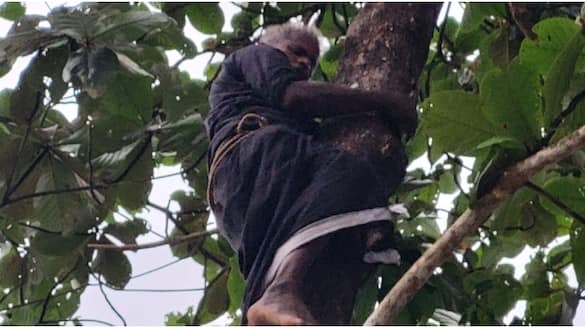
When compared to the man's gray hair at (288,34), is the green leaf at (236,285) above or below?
below

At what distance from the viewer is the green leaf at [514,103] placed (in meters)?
2.29

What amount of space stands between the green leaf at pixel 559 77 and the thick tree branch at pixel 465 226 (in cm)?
13

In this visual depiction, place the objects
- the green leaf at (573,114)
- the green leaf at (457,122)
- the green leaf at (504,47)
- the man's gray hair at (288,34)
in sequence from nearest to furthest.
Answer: the green leaf at (573,114) < the green leaf at (457,122) < the man's gray hair at (288,34) < the green leaf at (504,47)

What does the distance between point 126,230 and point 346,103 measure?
1.49 m

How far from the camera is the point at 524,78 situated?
2320 millimetres

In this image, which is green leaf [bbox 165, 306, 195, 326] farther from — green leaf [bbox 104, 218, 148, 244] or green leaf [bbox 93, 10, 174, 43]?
green leaf [bbox 93, 10, 174, 43]

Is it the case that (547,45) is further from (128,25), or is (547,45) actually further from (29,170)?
(29,170)

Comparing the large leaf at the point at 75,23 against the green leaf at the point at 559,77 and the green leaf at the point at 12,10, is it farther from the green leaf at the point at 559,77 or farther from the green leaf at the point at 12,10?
the green leaf at the point at 559,77

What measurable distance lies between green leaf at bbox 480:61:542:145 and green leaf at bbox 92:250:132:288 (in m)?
1.81

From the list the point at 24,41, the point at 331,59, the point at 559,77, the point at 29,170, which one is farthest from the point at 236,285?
the point at 559,77

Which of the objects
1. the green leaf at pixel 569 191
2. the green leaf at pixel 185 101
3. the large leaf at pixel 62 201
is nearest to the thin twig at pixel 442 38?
the green leaf at pixel 185 101

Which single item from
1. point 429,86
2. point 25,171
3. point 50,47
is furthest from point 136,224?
point 429,86

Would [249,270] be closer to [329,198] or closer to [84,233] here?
[329,198]

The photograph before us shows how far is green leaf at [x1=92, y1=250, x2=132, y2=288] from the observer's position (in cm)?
375
